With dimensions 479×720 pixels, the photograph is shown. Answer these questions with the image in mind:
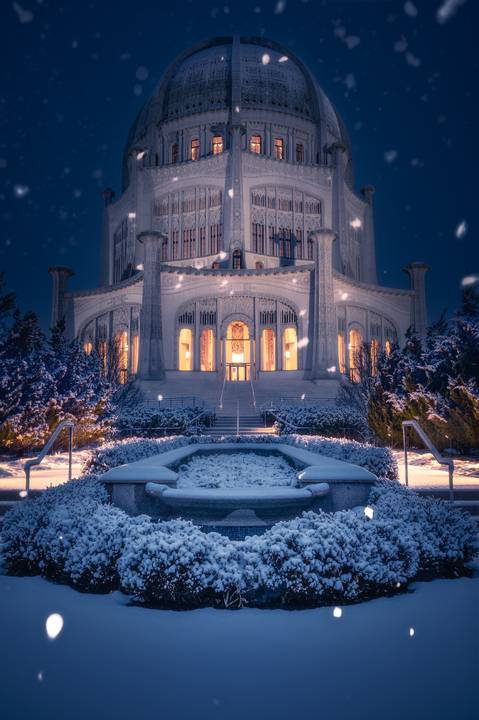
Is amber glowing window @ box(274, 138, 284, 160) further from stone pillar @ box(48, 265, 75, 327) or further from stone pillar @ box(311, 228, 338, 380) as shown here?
stone pillar @ box(48, 265, 75, 327)

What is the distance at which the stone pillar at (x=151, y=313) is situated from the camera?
2897 cm

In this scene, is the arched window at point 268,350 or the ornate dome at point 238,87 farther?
the ornate dome at point 238,87

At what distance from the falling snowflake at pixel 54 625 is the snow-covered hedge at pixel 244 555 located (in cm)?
47

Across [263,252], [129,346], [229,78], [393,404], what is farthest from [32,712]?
[229,78]

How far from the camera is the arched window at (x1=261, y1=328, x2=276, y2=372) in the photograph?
3100 cm

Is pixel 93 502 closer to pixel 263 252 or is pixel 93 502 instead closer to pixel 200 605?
pixel 200 605

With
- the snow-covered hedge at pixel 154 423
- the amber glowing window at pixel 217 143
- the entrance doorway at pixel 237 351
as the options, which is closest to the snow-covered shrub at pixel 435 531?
the snow-covered hedge at pixel 154 423

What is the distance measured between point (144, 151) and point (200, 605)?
132ft

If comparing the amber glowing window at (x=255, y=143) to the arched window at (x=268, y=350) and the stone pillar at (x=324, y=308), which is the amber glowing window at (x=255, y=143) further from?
the arched window at (x=268, y=350)

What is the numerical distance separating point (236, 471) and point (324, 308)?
2147cm

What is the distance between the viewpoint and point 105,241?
43156 millimetres

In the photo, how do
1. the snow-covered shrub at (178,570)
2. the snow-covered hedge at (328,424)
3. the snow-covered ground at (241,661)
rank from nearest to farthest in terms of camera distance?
1. the snow-covered ground at (241,661)
2. the snow-covered shrub at (178,570)
3. the snow-covered hedge at (328,424)

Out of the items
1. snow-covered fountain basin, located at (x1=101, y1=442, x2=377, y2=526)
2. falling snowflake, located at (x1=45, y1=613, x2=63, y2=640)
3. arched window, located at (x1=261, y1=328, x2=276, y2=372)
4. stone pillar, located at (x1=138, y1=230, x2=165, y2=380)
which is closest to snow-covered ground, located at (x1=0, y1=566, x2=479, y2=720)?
falling snowflake, located at (x1=45, y1=613, x2=63, y2=640)

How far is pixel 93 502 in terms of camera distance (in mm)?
5883
